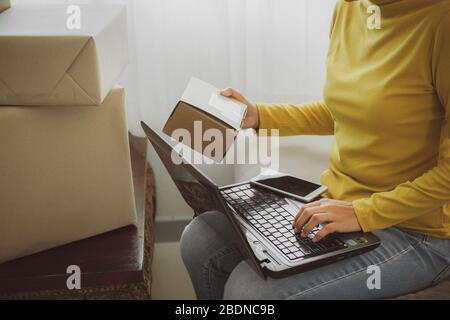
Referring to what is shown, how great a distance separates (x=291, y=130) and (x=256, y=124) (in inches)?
3.3

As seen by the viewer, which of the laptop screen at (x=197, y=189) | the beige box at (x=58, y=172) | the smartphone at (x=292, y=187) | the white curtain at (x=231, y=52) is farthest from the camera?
the white curtain at (x=231, y=52)

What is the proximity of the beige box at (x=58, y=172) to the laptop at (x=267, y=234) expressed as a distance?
0.09 metres

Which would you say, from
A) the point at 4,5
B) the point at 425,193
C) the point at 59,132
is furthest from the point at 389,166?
the point at 4,5

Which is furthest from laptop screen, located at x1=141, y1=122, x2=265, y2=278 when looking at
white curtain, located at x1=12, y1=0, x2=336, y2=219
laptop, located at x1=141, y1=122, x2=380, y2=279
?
white curtain, located at x1=12, y1=0, x2=336, y2=219

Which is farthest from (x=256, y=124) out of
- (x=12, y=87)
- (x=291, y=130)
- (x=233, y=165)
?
(x=12, y=87)

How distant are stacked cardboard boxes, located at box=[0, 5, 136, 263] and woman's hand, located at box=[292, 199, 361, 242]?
335 mm

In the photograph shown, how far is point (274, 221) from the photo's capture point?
1.00 metres

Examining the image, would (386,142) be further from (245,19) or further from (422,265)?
(245,19)

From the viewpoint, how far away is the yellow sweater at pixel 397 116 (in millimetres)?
905

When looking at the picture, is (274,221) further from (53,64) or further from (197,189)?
(53,64)

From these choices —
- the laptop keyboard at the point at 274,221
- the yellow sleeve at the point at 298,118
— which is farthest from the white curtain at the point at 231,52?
the laptop keyboard at the point at 274,221

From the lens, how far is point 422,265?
95 centimetres

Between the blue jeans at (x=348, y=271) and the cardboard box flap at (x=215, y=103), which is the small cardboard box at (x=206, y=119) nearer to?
the cardboard box flap at (x=215, y=103)

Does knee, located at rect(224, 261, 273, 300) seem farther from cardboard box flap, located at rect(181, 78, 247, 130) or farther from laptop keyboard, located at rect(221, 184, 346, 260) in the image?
cardboard box flap, located at rect(181, 78, 247, 130)
